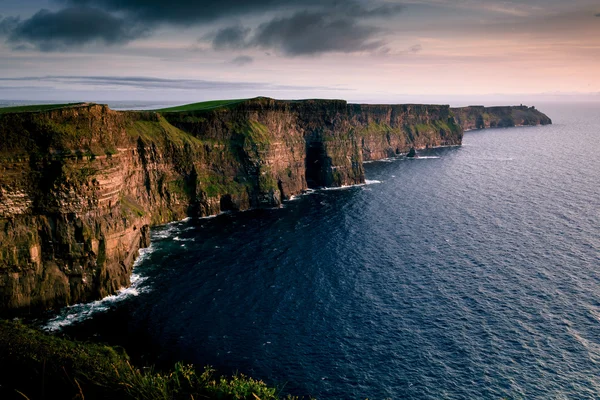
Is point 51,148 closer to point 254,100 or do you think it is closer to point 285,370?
point 285,370

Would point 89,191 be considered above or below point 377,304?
above

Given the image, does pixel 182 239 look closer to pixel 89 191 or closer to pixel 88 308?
pixel 89 191

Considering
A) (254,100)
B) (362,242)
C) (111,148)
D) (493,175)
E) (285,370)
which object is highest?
(254,100)

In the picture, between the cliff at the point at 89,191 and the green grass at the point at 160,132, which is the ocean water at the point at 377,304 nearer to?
the cliff at the point at 89,191

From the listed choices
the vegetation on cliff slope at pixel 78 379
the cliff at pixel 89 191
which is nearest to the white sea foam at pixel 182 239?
the cliff at pixel 89 191

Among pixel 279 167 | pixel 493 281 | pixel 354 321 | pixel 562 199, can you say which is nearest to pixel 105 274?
pixel 354 321

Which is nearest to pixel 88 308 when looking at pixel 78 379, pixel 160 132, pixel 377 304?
pixel 78 379
